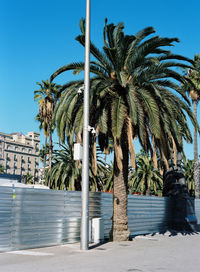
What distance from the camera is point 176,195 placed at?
21.7 metres

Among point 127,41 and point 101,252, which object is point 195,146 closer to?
point 127,41

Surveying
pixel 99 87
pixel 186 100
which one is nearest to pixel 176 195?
pixel 186 100

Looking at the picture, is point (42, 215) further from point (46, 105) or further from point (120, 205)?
point (46, 105)

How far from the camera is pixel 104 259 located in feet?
32.4

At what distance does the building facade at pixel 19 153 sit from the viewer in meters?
161

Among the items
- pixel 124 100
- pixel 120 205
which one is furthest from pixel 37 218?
pixel 124 100

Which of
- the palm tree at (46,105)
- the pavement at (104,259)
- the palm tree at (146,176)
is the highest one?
the palm tree at (46,105)

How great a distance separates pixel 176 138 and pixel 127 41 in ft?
14.7

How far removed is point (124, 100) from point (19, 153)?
158384 millimetres

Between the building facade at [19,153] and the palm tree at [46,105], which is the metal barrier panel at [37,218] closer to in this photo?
the palm tree at [46,105]

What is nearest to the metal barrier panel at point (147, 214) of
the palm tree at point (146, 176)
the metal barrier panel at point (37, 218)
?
the metal barrier panel at point (37, 218)

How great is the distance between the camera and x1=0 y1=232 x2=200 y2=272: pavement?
844 cm

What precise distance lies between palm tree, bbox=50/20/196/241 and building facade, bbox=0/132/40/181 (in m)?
145

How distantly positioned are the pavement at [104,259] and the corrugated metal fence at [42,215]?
0.41m
